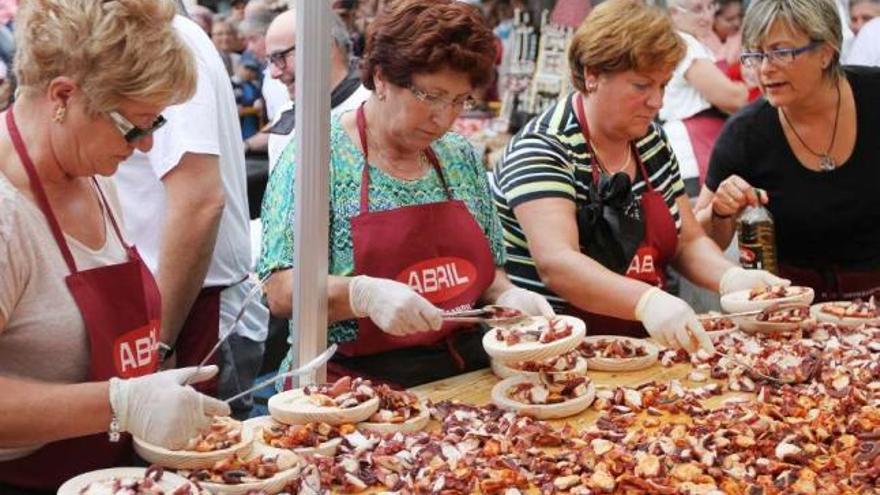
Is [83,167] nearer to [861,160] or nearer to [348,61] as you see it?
[348,61]

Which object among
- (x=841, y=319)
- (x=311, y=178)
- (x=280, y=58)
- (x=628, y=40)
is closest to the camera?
(x=311, y=178)

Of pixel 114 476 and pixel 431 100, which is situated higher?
pixel 431 100

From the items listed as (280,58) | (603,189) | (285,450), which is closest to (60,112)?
(285,450)

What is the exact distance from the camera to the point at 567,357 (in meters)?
2.87

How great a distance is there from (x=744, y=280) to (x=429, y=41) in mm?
1273

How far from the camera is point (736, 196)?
3.73 metres

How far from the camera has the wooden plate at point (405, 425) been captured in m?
2.42

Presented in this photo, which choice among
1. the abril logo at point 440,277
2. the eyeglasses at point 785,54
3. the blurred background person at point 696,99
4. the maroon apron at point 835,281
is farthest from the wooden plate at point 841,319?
the blurred background person at point 696,99

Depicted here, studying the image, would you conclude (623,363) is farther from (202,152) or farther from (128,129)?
(128,129)

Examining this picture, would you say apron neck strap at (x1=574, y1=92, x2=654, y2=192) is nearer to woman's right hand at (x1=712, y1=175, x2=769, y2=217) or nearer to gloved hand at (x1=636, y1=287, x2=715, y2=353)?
woman's right hand at (x1=712, y1=175, x2=769, y2=217)

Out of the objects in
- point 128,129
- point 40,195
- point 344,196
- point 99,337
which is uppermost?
point 128,129

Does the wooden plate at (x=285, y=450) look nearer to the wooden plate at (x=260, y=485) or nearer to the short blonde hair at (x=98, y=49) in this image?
the wooden plate at (x=260, y=485)

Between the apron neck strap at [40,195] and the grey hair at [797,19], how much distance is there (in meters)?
2.32

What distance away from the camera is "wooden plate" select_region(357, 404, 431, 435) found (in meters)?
2.42
